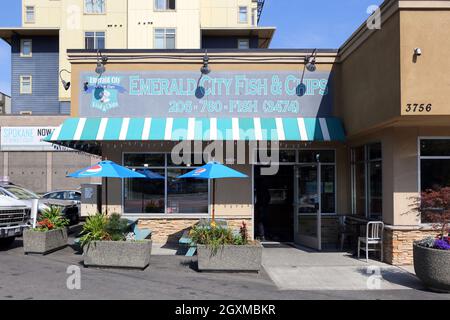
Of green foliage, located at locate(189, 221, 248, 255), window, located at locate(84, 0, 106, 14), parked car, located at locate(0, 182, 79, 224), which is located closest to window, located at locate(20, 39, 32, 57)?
window, located at locate(84, 0, 106, 14)

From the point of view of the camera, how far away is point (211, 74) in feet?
44.9

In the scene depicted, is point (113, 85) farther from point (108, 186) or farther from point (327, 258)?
point (327, 258)

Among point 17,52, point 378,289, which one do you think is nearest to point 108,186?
point 378,289

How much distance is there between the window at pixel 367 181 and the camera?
11.7 metres

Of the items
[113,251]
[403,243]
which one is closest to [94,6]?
[113,251]

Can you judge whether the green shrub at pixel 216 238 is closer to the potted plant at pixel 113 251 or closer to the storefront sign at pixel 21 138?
the potted plant at pixel 113 251

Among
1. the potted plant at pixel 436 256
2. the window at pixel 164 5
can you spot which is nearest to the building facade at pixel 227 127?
the potted plant at pixel 436 256

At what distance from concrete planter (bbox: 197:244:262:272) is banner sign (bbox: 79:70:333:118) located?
518 cm

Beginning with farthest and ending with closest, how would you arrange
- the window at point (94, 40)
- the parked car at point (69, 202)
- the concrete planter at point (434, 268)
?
the window at point (94, 40) → the parked car at point (69, 202) → the concrete planter at point (434, 268)

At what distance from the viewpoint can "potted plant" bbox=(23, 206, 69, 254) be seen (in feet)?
36.9

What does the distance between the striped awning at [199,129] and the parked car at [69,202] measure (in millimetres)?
6429

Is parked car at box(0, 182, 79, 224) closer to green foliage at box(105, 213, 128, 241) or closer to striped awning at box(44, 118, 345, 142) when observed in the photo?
striped awning at box(44, 118, 345, 142)

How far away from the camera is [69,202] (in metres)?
19.3
